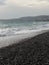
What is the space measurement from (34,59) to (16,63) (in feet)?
2.44

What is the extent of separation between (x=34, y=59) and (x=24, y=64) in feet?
2.13

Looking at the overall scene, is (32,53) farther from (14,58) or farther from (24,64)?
(24,64)

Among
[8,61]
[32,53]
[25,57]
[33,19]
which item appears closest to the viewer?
[8,61]

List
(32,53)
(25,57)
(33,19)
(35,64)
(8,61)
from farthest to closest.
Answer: (33,19), (32,53), (25,57), (8,61), (35,64)

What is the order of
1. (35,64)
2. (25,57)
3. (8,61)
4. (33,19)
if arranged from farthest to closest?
1. (33,19)
2. (25,57)
3. (8,61)
4. (35,64)

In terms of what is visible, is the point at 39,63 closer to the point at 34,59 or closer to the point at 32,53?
the point at 34,59

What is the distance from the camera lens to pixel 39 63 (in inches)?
270

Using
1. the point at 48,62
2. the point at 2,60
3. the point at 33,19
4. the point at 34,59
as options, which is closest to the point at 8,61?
the point at 2,60

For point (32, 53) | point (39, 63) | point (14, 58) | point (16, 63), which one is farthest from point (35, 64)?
point (32, 53)

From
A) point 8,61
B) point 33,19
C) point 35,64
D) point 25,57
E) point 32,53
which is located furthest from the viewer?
point 33,19

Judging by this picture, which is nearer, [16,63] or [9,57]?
[16,63]

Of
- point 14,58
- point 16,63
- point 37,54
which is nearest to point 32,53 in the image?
point 37,54

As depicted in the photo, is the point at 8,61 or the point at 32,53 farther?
the point at 32,53

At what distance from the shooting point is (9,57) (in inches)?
307
